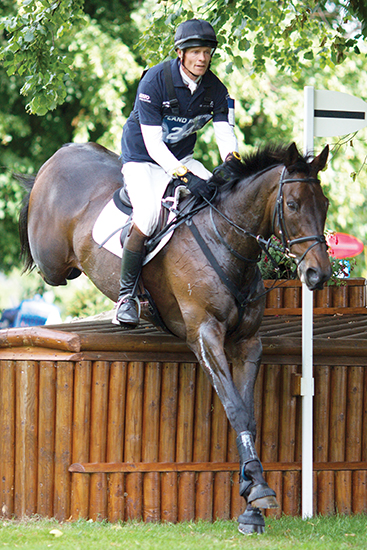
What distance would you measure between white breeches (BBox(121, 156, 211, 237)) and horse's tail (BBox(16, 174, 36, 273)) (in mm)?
2042

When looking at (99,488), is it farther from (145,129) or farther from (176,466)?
(145,129)

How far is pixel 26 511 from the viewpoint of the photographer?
5223mm

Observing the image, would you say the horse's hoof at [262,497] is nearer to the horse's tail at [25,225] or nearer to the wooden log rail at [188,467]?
the wooden log rail at [188,467]

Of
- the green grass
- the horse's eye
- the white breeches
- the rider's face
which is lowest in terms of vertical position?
the green grass

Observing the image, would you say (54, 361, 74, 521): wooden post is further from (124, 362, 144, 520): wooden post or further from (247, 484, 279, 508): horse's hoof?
(247, 484, 279, 508): horse's hoof

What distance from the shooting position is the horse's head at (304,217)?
4.34 meters

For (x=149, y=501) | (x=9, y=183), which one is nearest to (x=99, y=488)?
(x=149, y=501)

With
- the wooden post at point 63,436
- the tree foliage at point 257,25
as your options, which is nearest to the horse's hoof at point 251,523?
the wooden post at point 63,436

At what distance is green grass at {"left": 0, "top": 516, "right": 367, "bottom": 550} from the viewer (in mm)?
4328

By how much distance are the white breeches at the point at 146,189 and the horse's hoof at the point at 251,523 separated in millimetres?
1929

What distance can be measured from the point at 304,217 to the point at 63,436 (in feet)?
7.47

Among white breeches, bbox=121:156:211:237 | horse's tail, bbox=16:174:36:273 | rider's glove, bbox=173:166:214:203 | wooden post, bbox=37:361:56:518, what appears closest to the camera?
rider's glove, bbox=173:166:214:203

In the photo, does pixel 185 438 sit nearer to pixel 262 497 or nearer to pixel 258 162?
pixel 262 497

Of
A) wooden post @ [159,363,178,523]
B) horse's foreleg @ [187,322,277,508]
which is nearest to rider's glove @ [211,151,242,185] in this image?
horse's foreleg @ [187,322,277,508]
